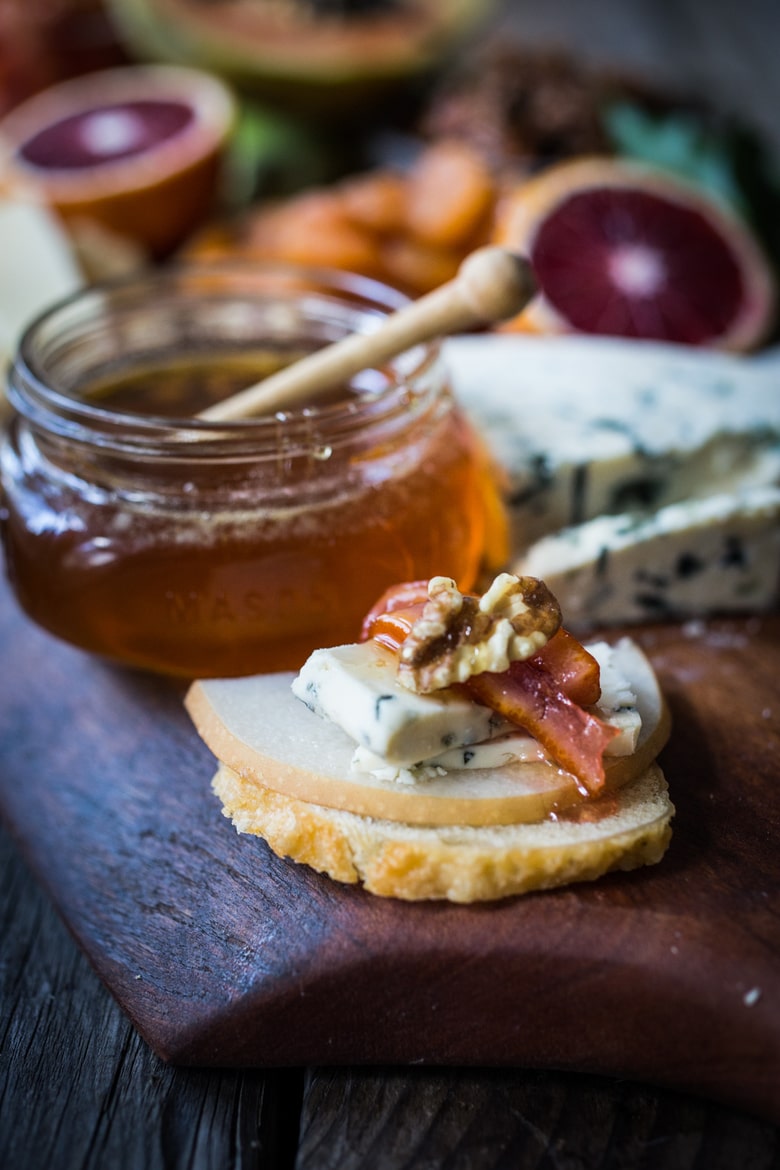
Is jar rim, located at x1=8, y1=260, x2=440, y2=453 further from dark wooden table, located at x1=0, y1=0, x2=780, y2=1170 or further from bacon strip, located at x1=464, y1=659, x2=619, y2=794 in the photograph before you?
dark wooden table, located at x1=0, y1=0, x2=780, y2=1170

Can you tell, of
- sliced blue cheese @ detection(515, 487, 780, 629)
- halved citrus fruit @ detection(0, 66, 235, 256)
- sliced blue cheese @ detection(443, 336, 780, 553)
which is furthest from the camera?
halved citrus fruit @ detection(0, 66, 235, 256)

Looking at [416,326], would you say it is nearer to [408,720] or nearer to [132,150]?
[408,720]

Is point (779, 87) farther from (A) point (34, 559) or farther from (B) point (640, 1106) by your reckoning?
(B) point (640, 1106)

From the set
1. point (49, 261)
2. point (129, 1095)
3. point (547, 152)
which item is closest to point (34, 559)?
point (129, 1095)

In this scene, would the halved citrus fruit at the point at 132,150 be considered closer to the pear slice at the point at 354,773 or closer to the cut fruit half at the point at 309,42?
the cut fruit half at the point at 309,42

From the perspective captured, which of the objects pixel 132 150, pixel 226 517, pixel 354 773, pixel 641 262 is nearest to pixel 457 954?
pixel 354 773

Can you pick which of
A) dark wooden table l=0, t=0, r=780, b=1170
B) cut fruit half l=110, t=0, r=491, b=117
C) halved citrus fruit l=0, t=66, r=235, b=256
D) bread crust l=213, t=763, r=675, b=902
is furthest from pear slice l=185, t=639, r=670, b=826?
cut fruit half l=110, t=0, r=491, b=117

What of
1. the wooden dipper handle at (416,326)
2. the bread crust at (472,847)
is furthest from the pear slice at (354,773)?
the wooden dipper handle at (416,326)
